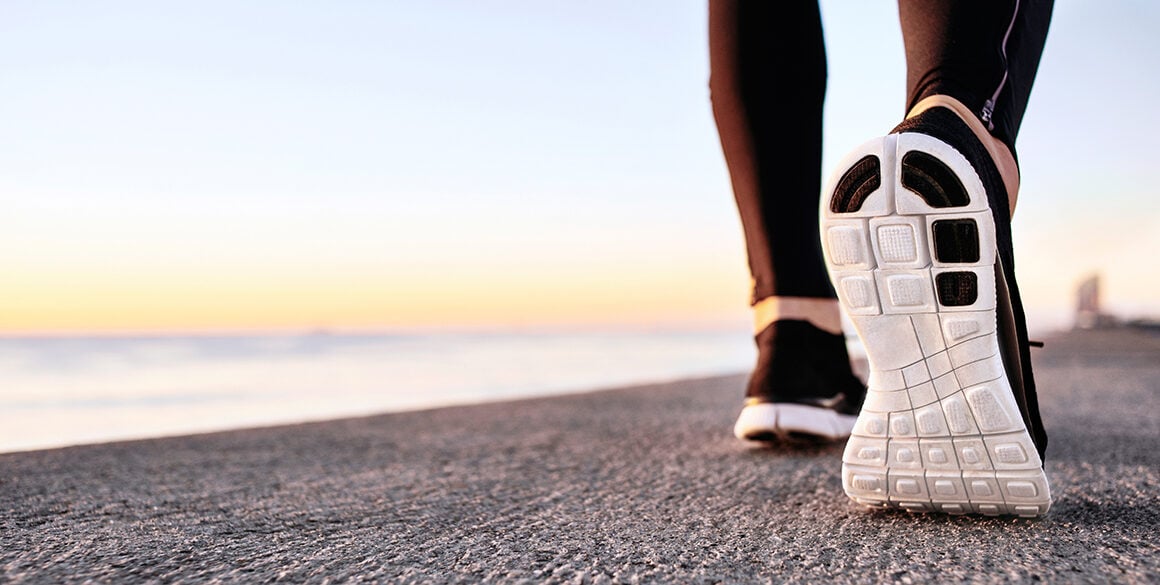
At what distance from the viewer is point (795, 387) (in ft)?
3.76

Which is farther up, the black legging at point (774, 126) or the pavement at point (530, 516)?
the black legging at point (774, 126)

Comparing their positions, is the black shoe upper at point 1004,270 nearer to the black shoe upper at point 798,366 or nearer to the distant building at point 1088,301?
the black shoe upper at point 798,366

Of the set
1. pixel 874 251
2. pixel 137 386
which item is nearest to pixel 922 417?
pixel 874 251

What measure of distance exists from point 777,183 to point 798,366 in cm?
26

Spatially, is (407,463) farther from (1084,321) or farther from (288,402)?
(1084,321)

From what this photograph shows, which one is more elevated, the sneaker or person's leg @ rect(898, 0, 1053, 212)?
person's leg @ rect(898, 0, 1053, 212)

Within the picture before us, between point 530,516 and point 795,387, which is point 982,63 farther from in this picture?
point 530,516

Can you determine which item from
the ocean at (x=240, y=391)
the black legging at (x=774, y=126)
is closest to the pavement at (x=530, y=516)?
the black legging at (x=774, y=126)

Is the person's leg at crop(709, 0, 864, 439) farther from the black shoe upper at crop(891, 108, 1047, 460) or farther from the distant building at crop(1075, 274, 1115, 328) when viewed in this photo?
the distant building at crop(1075, 274, 1115, 328)

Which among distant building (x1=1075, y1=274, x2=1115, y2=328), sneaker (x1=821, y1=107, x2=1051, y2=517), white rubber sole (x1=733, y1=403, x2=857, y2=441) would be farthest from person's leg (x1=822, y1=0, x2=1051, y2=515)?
distant building (x1=1075, y1=274, x2=1115, y2=328)

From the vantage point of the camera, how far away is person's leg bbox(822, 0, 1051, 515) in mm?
696

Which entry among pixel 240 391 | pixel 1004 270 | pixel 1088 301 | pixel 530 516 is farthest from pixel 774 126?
pixel 1088 301

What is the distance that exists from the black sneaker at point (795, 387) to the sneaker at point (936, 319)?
389 millimetres

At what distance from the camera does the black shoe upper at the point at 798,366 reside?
1145 millimetres
